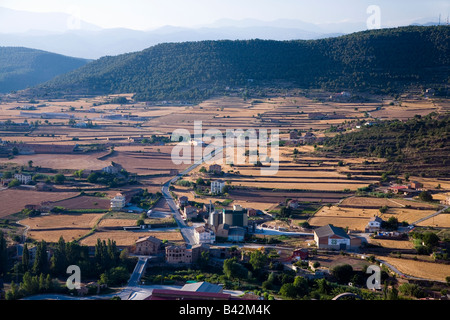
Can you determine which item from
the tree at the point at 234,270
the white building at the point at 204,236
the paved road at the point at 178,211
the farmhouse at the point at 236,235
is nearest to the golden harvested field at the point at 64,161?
the paved road at the point at 178,211

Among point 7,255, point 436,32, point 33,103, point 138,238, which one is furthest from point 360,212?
point 33,103

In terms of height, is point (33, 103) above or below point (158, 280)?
above

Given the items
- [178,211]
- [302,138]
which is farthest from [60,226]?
[302,138]

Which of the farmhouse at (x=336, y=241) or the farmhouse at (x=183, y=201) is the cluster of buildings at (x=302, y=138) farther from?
the farmhouse at (x=336, y=241)

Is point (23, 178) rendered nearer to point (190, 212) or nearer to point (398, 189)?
point (190, 212)

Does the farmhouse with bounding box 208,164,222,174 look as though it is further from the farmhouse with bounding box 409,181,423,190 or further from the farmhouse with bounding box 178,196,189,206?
the farmhouse with bounding box 409,181,423,190

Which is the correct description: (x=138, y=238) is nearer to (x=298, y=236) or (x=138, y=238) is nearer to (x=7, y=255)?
(x=7, y=255)

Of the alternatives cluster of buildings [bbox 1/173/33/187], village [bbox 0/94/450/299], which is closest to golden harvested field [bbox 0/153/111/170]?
village [bbox 0/94/450/299]
